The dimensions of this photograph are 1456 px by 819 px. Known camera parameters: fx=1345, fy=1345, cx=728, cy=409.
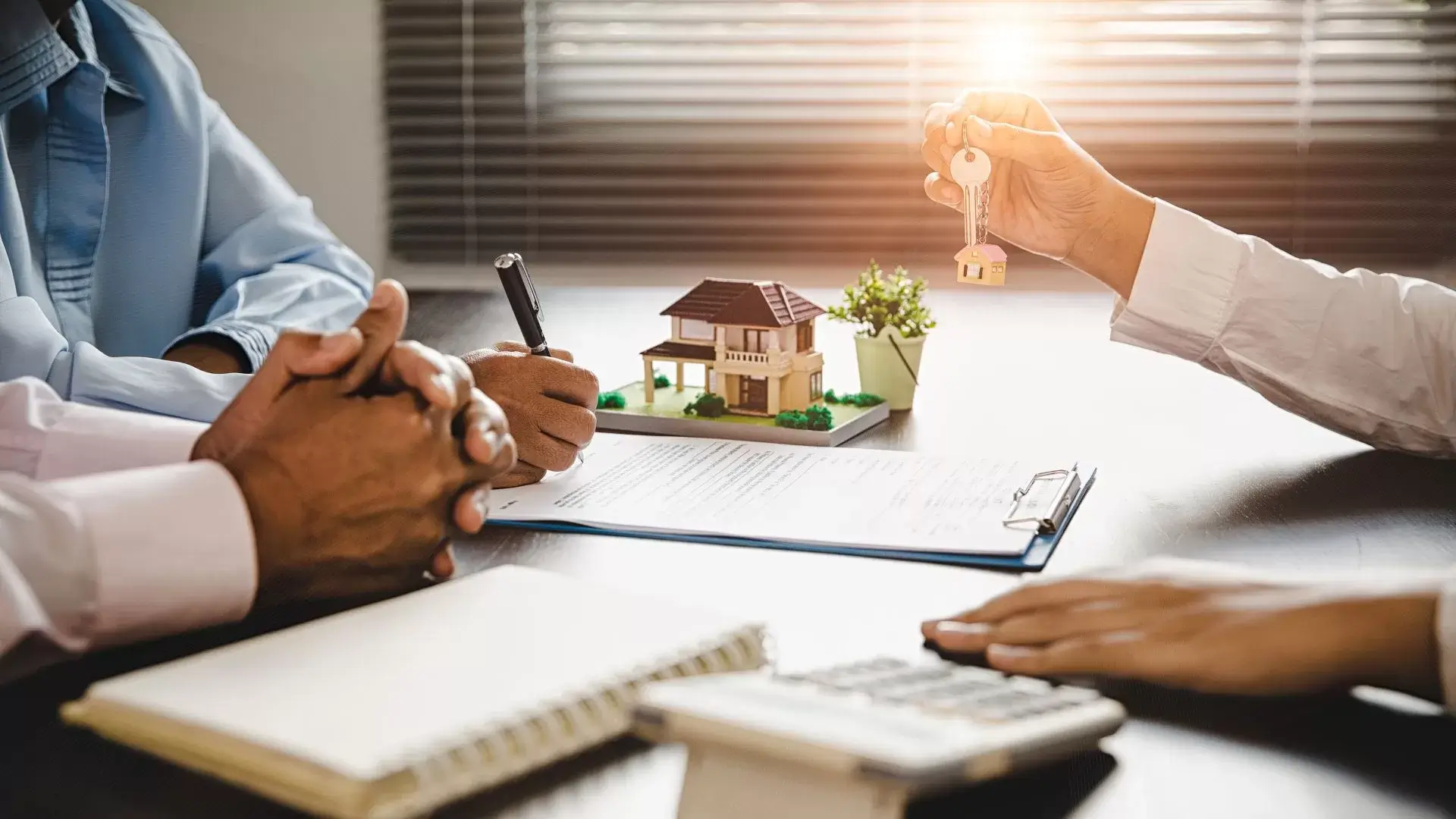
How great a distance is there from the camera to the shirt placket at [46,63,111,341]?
1.37 m

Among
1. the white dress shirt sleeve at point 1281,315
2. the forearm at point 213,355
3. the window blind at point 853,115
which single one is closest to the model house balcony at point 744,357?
the white dress shirt sleeve at point 1281,315

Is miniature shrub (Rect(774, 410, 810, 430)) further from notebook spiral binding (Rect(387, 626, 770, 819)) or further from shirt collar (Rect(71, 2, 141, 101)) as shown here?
shirt collar (Rect(71, 2, 141, 101))

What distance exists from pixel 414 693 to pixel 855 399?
82cm

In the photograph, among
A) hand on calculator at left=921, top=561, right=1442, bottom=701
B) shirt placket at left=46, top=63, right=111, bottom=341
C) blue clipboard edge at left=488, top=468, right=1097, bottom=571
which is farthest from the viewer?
shirt placket at left=46, top=63, right=111, bottom=341

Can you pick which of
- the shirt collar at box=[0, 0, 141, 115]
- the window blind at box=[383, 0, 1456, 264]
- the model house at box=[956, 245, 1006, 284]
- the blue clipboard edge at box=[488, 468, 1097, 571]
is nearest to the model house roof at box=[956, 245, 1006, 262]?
the model house at box=[956, 245, 1006, 284]

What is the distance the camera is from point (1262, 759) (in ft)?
1.90

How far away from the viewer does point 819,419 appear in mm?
1224

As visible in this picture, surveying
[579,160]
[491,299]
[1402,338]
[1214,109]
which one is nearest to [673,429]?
[1402,338]

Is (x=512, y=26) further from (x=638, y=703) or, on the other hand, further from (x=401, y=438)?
(x=638, y=703)

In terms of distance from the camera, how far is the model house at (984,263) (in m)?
1.24

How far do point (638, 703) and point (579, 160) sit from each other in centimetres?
222

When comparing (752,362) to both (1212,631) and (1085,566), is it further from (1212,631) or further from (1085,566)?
(1212,631)

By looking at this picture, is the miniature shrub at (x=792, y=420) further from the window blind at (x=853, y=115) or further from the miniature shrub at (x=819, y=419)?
the window blind at (x=853, y=115)

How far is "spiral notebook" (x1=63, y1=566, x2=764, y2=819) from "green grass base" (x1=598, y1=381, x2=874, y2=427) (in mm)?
581
